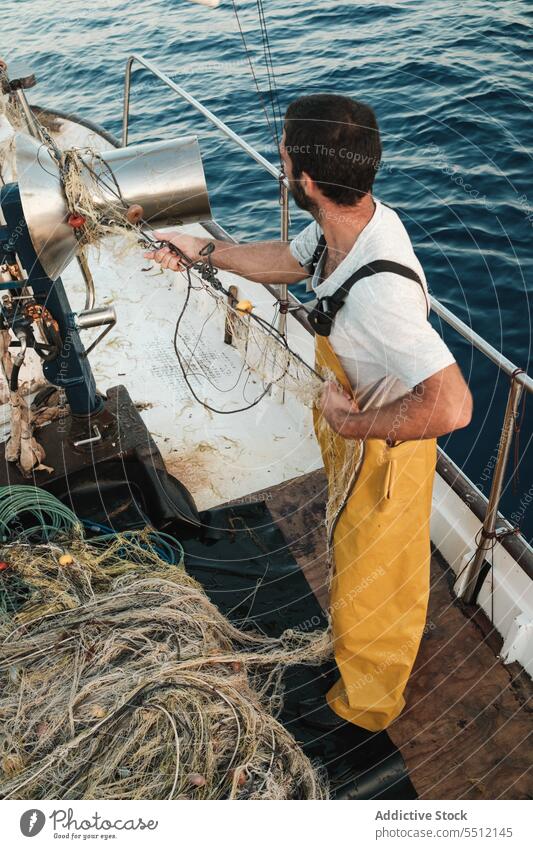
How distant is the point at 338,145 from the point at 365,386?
1.95ft

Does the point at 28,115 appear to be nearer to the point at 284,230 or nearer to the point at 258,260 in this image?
the point at 284,230

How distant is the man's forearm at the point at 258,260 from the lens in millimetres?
2215

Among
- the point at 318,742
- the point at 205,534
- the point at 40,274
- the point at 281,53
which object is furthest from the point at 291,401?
the point at 281,53

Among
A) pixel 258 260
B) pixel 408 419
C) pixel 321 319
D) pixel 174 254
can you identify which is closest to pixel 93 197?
pixel 174 254

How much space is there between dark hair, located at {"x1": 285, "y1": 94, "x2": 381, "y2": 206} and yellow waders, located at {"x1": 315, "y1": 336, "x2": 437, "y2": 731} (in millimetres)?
411

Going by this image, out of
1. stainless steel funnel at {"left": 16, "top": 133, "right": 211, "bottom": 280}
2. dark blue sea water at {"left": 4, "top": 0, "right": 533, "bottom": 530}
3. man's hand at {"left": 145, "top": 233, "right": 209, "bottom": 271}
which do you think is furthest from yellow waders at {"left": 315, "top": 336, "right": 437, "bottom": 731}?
dark blue sea water at {"left": 4, "top": 0, "right": 533, "bottom": 530}

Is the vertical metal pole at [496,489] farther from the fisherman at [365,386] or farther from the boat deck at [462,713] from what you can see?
the fisherman at [365,386]

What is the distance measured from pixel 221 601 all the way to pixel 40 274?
1319 mm

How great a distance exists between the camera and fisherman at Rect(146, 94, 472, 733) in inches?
62.0

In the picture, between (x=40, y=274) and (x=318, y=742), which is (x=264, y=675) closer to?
(x=318, y=742)

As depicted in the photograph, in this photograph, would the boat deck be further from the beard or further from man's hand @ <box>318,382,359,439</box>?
the beard

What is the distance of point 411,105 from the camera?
7.36 m

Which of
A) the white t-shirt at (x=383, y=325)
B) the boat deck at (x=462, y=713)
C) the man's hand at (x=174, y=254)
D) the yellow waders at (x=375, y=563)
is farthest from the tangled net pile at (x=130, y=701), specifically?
the man's hand at (x=174, y=254)

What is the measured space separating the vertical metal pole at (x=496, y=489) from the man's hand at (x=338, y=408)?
0.45 meters
